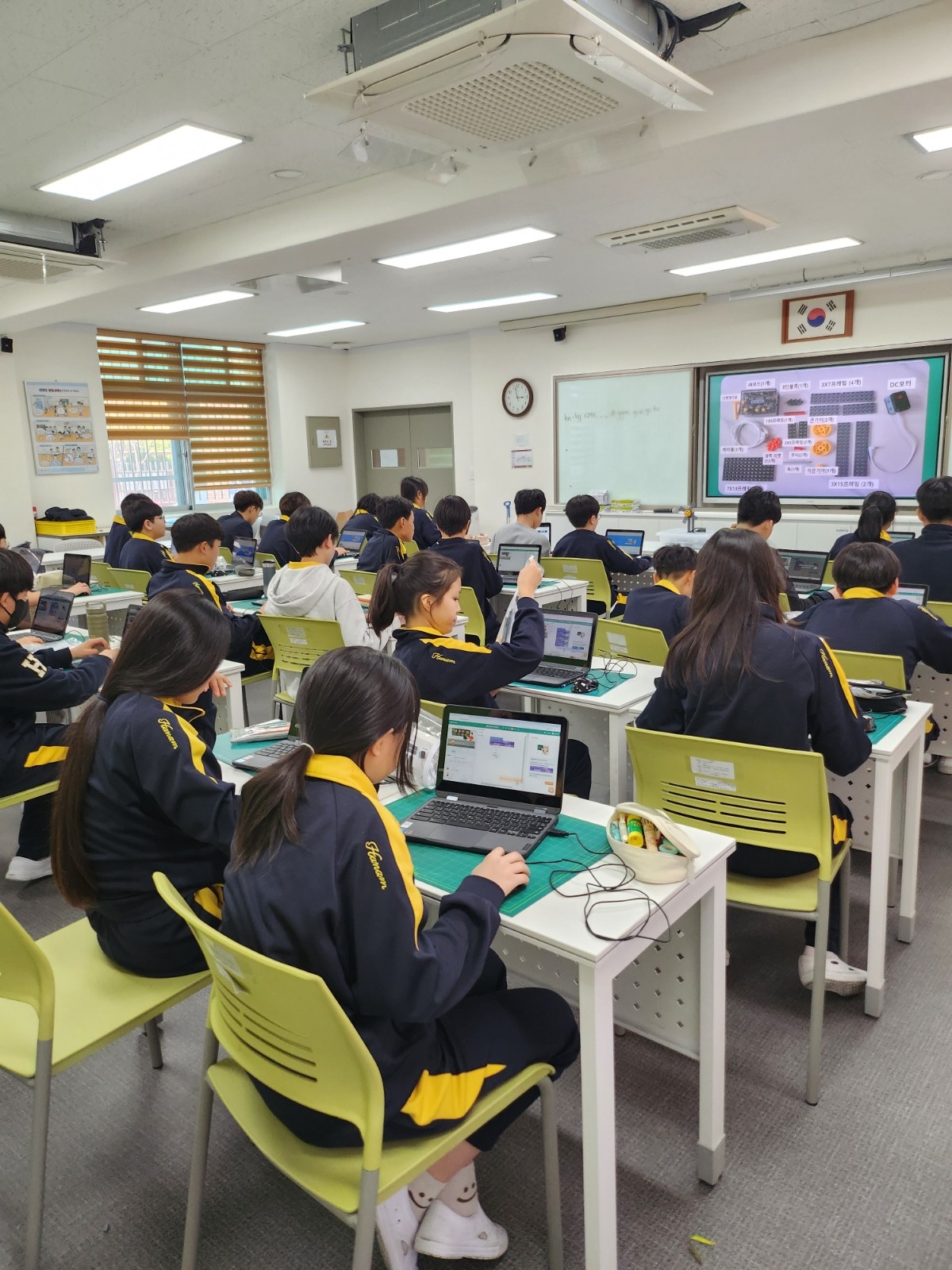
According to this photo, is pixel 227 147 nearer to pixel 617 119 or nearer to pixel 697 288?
pixel 617 119

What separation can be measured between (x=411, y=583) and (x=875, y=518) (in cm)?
277

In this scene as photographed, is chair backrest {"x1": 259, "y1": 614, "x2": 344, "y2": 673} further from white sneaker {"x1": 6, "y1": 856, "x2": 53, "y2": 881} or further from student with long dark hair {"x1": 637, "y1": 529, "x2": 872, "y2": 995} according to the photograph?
student with long dark hair {"x1": 637, "y1": 529, "x2": 872, "y2": 995}

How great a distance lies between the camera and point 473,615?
173 inches

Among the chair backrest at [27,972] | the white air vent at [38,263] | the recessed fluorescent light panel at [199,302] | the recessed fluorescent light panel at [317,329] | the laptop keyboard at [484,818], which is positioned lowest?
the chair backrest at [27,972]

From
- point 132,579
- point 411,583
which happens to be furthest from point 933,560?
point 132,579

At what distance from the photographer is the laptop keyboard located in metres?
1.75

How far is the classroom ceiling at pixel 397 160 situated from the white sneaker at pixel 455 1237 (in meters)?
3.18

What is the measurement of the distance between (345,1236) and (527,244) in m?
4.91

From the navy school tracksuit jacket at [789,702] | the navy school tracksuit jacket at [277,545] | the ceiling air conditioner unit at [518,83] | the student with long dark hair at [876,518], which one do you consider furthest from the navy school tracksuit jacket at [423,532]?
the navy school tracksuit jacket at [789,702]

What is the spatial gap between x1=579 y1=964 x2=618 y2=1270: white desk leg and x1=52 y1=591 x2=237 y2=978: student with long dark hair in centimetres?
73

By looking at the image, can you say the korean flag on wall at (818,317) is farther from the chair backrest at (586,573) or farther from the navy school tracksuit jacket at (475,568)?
the navy school tracksuit jacket at (475,568)

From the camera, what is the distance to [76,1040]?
1516mm

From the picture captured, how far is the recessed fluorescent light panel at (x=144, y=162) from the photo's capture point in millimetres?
3557

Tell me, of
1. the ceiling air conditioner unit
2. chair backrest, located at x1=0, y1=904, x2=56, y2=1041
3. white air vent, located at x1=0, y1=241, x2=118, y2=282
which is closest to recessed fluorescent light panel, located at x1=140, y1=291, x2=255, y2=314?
white air vent, located at x1=0, y1=241, x2=118, y2=282
